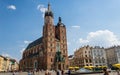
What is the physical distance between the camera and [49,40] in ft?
265

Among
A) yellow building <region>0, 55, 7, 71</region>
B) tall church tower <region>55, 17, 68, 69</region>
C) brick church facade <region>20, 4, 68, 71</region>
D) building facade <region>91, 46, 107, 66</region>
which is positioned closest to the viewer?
brick church facade <region>20, 4, 68, 71</region>

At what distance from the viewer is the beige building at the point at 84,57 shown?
87.0 meters

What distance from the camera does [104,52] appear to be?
9325 cm

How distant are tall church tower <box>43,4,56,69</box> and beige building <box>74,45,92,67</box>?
16.5m

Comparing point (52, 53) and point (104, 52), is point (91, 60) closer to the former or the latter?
point (104, 52)

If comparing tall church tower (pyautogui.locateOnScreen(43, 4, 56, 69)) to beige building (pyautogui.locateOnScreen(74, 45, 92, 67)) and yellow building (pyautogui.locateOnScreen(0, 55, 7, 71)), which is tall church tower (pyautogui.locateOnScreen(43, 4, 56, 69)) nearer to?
beige building (pyautogui.locateOnScreen(74, 45, 92, 67))

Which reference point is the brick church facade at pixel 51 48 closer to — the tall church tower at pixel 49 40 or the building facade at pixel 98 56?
the tall church tower at pixel 49 40

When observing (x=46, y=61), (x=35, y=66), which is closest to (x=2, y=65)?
(x=35, y=66)

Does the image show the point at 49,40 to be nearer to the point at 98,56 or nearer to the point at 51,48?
the point at 51,48

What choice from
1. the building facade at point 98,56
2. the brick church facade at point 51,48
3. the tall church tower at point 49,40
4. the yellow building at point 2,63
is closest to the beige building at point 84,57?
the building facade at point 98,56

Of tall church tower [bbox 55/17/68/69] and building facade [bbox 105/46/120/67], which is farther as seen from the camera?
building facade [bbox 105/46/120/67]

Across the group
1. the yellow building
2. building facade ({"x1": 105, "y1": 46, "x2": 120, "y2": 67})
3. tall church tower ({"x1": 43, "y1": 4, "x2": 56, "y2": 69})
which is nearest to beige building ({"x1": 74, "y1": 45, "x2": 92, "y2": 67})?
building facade ({"x1": 105, "y1": 46, "x2": 120, "y2": 67})

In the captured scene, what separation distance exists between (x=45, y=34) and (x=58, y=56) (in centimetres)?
1279

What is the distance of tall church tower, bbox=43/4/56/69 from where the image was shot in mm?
77438
